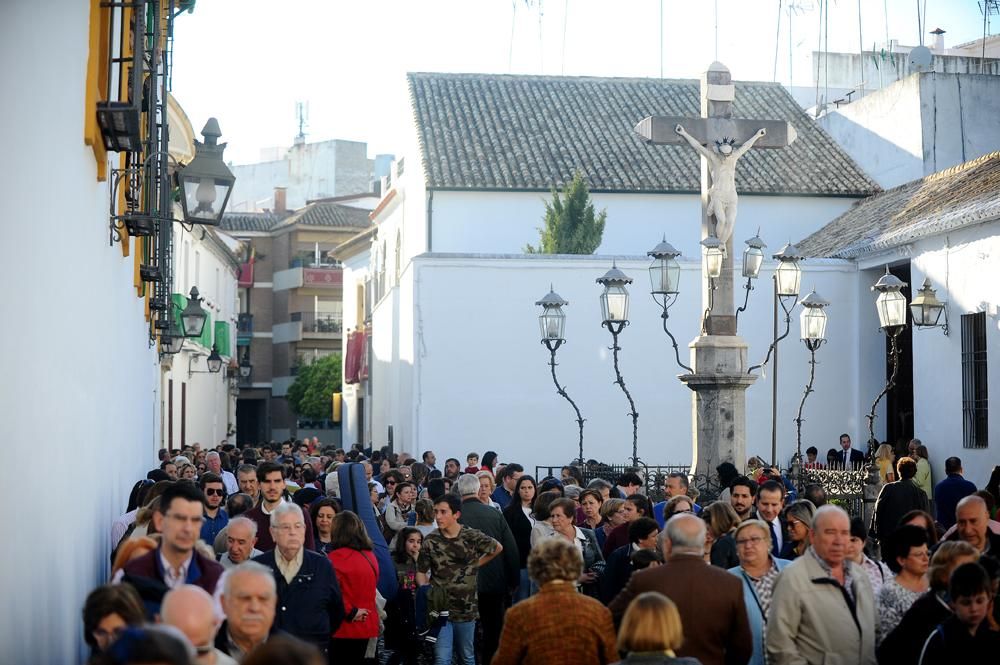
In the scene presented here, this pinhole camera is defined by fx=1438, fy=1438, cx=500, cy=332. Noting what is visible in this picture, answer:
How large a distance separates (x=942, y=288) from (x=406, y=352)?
11.0 m

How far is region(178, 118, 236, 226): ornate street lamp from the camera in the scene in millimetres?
10305

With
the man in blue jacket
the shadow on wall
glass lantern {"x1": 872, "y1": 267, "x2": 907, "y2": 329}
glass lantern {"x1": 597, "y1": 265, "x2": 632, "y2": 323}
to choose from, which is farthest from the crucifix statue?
the shadow on wall

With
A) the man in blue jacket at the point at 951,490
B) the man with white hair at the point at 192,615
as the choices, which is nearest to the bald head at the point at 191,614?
the man with white hair at the point at 192,615

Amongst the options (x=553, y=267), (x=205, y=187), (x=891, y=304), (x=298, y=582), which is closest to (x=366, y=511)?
(x=205, y=187)

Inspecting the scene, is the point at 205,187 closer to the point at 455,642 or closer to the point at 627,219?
the point at 455,642

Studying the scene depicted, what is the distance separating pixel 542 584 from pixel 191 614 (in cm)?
232

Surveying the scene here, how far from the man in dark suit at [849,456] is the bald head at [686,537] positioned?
59.8 ft

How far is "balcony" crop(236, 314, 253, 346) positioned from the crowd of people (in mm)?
51407

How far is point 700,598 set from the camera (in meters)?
6.66

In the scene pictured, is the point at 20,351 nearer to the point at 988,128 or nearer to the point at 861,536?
the point at 861,536

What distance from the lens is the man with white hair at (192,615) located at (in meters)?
4.68

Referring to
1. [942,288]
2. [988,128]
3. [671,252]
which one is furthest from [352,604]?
[988,128]

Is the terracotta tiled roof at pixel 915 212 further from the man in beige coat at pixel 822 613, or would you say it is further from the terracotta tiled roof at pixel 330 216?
the terracotta tiled roof at pixel 330 216

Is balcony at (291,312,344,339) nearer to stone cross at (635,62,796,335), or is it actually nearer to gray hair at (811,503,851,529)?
stone cross at (635,62,796,335)
